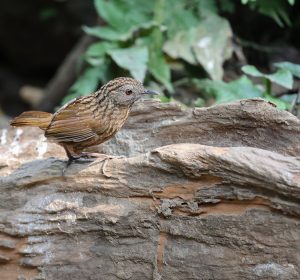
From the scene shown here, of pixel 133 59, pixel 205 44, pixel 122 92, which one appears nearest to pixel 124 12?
pixel 133 59

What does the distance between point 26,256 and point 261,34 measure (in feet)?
17.1

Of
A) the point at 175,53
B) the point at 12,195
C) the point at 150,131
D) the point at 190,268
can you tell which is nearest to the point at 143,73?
the point at 175,53

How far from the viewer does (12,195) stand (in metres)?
4.96

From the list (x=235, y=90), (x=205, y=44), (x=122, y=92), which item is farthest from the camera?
(x=205, y=44)

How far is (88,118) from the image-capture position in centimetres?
510

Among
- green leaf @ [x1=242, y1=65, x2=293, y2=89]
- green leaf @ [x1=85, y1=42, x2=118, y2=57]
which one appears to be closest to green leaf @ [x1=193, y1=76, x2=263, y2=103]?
green leaf @ [x1=242, y1=65, x2=293, y2=89]

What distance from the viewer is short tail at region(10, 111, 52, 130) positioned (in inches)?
200

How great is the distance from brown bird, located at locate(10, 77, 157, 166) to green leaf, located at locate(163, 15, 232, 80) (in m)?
2.38

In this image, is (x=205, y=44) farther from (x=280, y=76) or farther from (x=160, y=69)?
(x=280, y=76)

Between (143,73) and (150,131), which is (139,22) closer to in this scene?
(143,73)

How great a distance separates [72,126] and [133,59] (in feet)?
8.05

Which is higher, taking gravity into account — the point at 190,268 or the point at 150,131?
the point at 150,131

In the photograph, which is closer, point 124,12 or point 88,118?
point 88,118

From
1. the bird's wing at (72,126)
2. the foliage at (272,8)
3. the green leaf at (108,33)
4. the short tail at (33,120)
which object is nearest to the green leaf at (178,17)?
the green leaf at (108,33)
